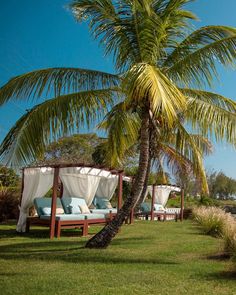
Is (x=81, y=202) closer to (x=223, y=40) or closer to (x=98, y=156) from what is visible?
(x=223, y=40)

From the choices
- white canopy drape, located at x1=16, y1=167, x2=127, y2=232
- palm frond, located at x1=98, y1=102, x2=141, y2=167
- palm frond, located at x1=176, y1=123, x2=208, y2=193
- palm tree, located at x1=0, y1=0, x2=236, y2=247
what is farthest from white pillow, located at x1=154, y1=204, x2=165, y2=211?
palm tree, located at x1=0, y1=0, x2=236, y2=247

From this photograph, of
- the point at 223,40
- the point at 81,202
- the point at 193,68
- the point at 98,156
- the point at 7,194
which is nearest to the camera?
the point at 223,40

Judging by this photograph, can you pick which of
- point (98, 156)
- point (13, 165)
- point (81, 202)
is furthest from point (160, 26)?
point (98, 156)

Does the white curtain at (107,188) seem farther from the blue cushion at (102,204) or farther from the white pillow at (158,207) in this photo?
the white pillow at (158,207)

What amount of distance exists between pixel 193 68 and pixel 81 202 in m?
6.81

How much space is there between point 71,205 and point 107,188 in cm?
408

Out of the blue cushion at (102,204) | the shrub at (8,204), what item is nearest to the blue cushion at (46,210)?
the shrub at (8,204)

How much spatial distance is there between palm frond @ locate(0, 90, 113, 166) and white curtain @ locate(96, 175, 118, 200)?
7.76 meters

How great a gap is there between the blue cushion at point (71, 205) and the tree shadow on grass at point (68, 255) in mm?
3514

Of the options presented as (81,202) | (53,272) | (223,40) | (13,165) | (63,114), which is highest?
(223,40)

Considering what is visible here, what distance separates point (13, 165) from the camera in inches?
249

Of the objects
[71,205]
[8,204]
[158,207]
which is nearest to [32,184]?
[71,205]

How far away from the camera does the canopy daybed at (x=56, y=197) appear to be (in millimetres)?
10273

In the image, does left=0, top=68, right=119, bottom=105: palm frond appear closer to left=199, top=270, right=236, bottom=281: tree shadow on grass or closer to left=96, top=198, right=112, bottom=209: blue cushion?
left=199, top=270, right=236, bottom=281: tree shadow on grass
